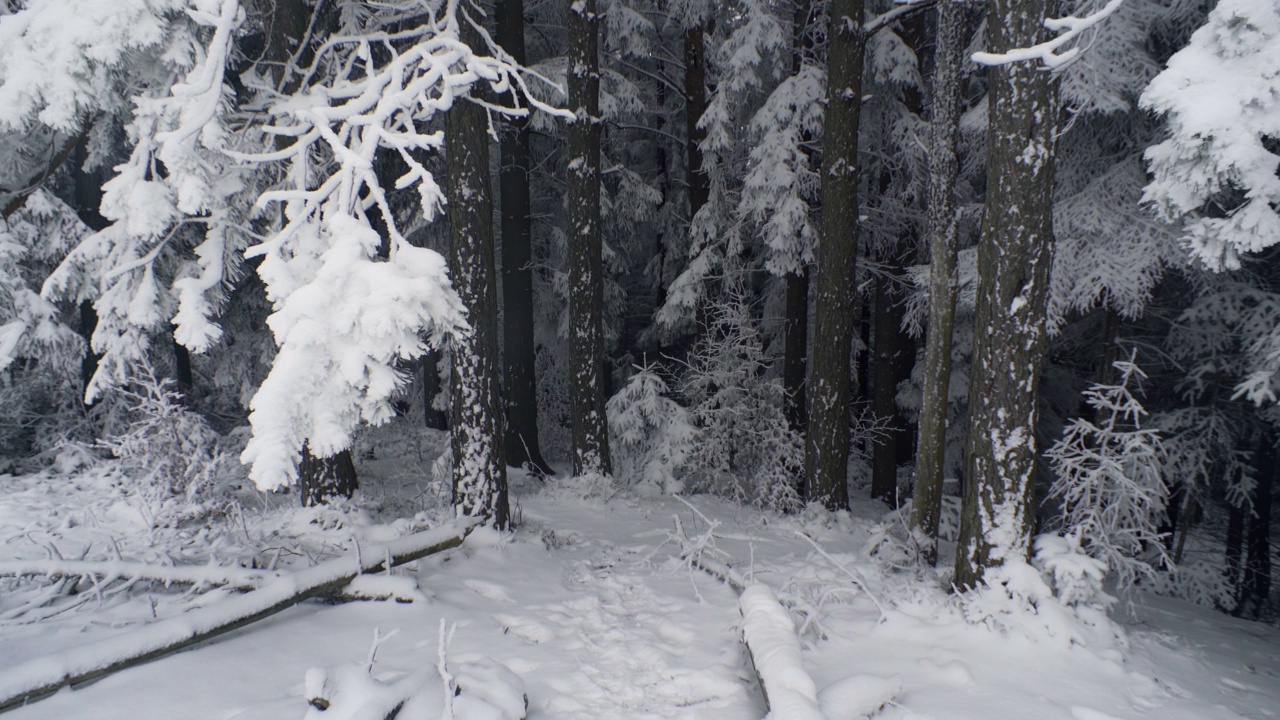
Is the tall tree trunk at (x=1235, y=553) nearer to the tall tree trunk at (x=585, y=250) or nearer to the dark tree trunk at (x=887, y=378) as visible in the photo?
the dark tree trunk at (x=887, y=378)

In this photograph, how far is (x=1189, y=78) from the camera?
5.06 metres

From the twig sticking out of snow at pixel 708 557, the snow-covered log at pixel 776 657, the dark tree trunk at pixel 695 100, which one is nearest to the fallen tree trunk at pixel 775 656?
the snow-covered log at pixel 776 657

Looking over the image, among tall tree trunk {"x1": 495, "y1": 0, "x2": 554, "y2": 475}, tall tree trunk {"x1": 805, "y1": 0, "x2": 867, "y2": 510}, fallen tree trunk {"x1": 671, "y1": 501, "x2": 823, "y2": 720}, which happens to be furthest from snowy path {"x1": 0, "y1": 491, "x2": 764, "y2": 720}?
tall tree trunk {"x1": 495, "y1": 0, "x2": 554, "y2": 475}

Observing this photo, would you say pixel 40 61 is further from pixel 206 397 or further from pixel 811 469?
pixel 206 397

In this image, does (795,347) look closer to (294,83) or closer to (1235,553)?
(1235,553)

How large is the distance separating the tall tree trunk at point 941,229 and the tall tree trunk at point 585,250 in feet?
16.1

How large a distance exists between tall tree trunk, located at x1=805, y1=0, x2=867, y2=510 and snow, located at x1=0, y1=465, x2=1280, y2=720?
2.33 m

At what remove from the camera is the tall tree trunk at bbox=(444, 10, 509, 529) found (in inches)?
263

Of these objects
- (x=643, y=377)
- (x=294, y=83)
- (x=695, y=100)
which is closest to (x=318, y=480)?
(x=294, y=83)

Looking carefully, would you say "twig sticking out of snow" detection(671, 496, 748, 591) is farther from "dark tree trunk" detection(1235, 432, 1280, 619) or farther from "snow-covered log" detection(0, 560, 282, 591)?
"dark tree trunk" detection(1235, 432, 1280, 619)

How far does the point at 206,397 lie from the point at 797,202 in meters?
14.7

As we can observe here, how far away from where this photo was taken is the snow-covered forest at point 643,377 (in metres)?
4.12

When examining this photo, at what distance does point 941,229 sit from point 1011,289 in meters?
1.51

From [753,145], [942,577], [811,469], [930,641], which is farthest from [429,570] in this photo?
[753,145]
